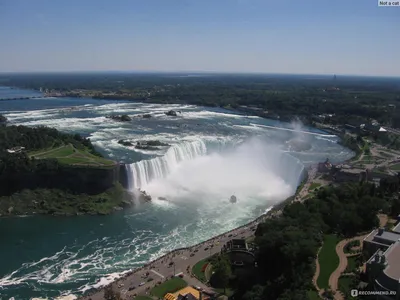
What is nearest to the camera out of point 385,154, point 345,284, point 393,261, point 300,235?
point 393,261

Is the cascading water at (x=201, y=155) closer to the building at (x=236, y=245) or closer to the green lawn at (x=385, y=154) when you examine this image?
the green lawn at (x=385, y=154)

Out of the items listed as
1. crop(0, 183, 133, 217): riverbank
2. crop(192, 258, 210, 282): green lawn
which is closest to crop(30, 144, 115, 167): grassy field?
crop(0, 183, 133, 217): riverbank

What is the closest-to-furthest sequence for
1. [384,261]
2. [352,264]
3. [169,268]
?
[384,261], [352,264], [169,268]

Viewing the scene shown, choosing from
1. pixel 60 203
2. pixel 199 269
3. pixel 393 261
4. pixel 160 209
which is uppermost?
pixel 393 261

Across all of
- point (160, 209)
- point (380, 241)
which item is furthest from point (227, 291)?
point (160, 209)

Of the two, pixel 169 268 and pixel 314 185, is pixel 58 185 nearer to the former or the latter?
pixel 169 268

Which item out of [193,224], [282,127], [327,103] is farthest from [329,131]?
[193,224]
